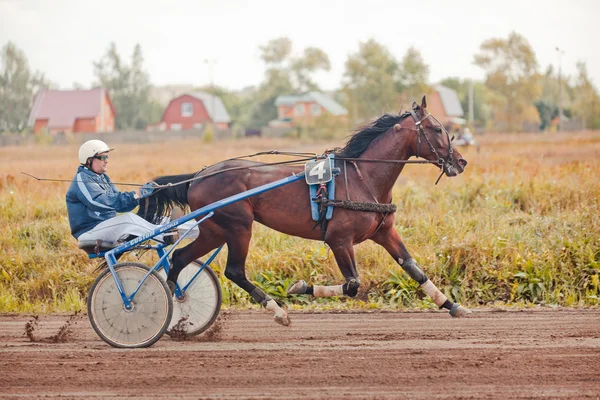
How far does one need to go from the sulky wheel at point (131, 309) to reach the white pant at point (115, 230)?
258 millimetres

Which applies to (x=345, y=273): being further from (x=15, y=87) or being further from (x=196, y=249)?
(x=15, y=87)

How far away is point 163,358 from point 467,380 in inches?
86.0

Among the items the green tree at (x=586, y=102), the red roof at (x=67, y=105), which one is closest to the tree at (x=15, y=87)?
the red roof at (x=67, y=105)

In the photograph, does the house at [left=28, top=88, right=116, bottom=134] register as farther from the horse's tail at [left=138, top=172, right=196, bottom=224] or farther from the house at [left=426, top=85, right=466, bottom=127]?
the horse's tail at [left=138, top=172, right=196, bottom=224]

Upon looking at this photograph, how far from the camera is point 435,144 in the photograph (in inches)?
271

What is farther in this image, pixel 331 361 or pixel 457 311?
pixel 457 311

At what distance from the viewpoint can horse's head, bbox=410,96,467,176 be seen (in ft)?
22.4

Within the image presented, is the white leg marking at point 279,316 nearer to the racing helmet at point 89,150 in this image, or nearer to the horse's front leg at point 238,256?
the horse's front leg at point 238,256

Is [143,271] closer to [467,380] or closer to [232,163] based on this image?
[232,163]

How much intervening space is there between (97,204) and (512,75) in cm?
4787

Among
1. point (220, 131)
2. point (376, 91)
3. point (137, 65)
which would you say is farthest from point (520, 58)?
point (137, 65)

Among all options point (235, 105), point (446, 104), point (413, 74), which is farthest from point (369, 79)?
point (235, 105)

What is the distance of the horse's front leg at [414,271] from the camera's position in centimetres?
676

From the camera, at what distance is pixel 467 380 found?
5.07 meters
